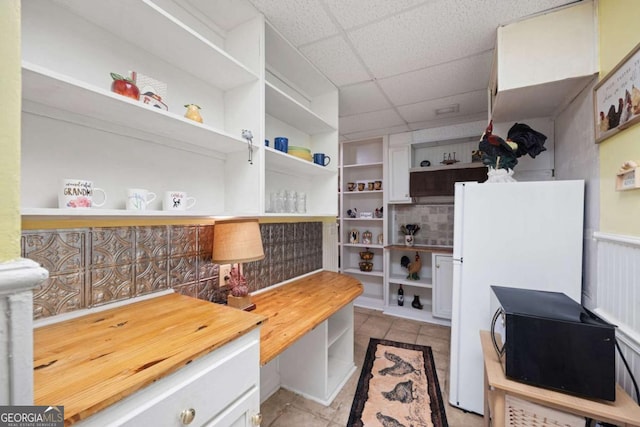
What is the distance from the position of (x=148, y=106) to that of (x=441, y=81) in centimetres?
212

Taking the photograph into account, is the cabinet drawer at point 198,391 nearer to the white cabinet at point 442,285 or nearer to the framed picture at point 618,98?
the framed picture at point 618,98

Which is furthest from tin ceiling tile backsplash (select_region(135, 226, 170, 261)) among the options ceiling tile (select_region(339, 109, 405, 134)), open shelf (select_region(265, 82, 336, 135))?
ceiling tile (select_region(339, 109, 405, 134))

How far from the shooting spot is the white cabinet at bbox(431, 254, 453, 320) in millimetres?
3096

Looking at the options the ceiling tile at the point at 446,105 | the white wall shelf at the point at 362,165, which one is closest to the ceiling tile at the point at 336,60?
the ceiling tile at the point at 446,105

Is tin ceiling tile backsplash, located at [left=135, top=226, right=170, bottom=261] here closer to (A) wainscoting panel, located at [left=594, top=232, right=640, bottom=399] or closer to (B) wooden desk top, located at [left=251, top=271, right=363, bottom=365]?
(B) wooden desk top, located at [left=251, top=271, right=363, bottom=365]

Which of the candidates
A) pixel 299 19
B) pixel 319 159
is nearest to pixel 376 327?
pixel 319 159

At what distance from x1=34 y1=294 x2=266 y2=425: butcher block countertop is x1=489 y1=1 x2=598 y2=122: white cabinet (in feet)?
6.32

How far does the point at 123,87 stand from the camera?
950mm

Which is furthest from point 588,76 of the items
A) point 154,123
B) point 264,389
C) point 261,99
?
point 264,389

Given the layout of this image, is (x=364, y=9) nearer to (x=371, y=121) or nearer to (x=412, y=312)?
(x=371, y=121)

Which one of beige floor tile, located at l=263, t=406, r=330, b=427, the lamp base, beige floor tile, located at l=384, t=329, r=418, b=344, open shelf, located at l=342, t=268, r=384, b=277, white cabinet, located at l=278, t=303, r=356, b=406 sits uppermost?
the lamp base

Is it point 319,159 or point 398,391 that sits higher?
point 319,159

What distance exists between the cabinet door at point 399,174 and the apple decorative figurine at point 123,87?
3.12 m

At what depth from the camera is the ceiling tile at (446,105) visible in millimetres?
2416
